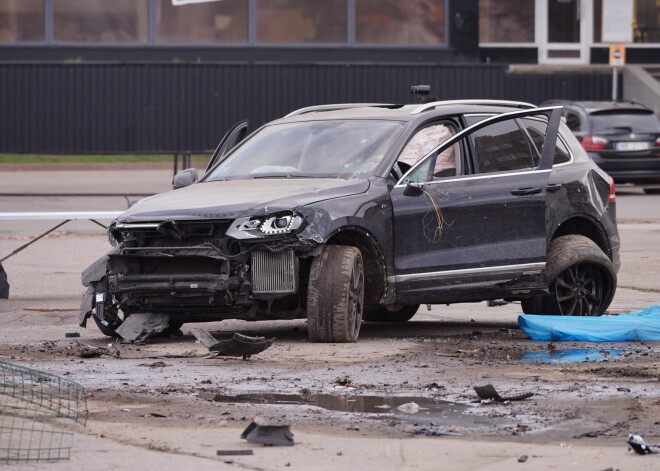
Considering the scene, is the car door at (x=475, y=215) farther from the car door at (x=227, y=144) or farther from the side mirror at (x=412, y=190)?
the car door at (x=227, y=144)

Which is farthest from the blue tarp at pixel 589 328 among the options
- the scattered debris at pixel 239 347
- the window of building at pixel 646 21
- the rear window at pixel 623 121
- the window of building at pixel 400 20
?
the window of building at pixel 646 21

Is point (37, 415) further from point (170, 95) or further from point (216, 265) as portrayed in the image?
point (170, 95)

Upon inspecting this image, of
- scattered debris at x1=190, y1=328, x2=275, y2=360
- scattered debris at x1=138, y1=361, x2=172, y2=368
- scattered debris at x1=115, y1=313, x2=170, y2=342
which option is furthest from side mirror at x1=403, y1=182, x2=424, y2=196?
scattered debris at x1=138, y1=361, x2=172, y2=368

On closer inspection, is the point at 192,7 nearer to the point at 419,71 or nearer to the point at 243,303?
the point at 419,71

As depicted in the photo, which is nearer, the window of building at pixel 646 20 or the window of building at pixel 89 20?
the window of building at pixel 89 20

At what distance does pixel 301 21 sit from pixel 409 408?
28.2 metres

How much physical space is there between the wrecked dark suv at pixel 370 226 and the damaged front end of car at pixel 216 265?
1 centimetres

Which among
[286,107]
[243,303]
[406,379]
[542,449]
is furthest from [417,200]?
[286,107]

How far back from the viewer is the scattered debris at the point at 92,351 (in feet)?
A: 31.0

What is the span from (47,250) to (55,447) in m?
11.6

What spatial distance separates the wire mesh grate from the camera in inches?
252

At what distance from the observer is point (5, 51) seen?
33938 mm

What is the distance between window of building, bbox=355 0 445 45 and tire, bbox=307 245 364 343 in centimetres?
2563

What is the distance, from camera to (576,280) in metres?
11.4
